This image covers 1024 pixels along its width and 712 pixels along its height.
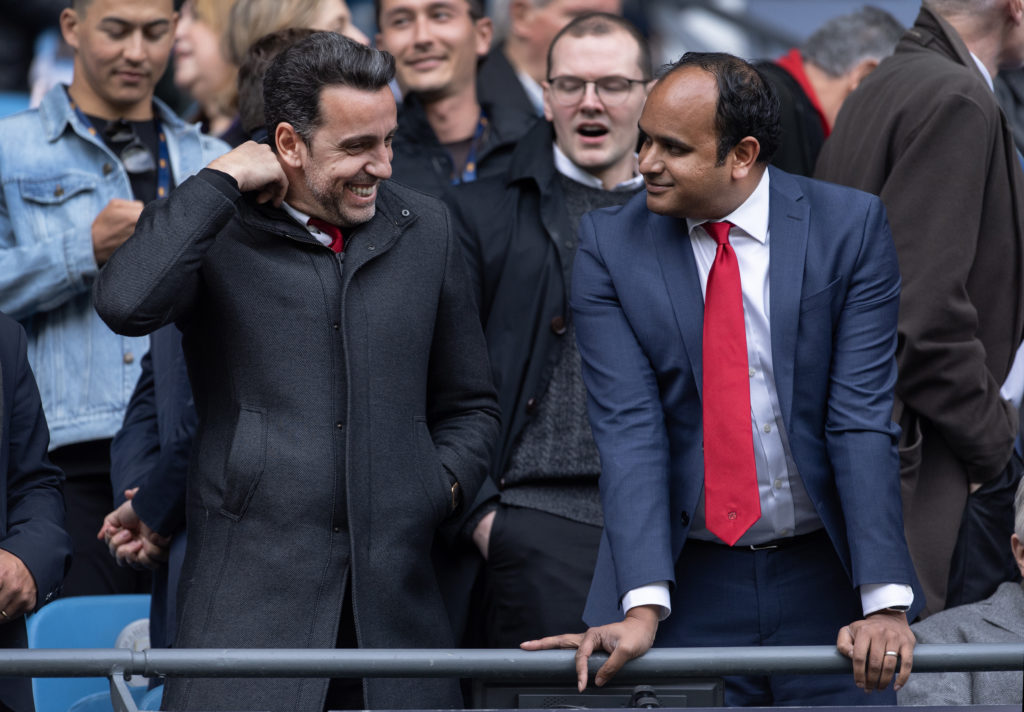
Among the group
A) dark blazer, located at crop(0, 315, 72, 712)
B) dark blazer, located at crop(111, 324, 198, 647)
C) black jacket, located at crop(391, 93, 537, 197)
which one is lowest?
dark blazer, located at crop(111, 324, 198, 647)

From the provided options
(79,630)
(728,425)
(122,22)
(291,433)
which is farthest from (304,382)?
(122,22)

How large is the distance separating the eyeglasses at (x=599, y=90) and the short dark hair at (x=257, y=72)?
2.41 feet

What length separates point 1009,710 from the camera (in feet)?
9.46

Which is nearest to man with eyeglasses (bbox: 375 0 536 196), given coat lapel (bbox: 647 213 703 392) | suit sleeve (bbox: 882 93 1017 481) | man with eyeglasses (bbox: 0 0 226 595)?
man with eyeglasses (bbox: 0 0 226 595)

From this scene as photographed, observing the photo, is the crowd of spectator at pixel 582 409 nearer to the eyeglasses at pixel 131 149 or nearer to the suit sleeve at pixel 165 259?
the suit sleeve at pixel 165 259

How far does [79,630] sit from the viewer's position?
4.04 metres

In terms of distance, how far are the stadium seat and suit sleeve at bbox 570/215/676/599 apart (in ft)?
4.72

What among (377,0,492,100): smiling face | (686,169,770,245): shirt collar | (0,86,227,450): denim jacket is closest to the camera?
(686,169,770,245): shirt collar

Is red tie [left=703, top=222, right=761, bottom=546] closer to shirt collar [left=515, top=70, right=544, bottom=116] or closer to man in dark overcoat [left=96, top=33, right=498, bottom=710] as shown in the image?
man in dark overcoat [left=96, top=33, right=498, bottom=710]

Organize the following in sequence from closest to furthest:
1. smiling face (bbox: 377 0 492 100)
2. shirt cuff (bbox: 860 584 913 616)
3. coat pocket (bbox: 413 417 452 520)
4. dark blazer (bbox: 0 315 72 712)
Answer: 1. shirt cuff (bbox: 860 584 913 616)
2. dark blazer (bbox: 0 315 72 712)
3. coat pocket (bbox: 413 417 452 520)
4. smiling face (bbox: 377 0 492 100)

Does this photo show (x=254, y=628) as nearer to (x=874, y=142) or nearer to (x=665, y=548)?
(x=665, y=548)

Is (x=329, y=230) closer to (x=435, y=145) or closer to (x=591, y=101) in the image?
(x=591, y=101)

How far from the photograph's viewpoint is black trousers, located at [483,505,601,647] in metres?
4.00

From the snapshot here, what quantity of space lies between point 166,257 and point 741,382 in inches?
48.6
